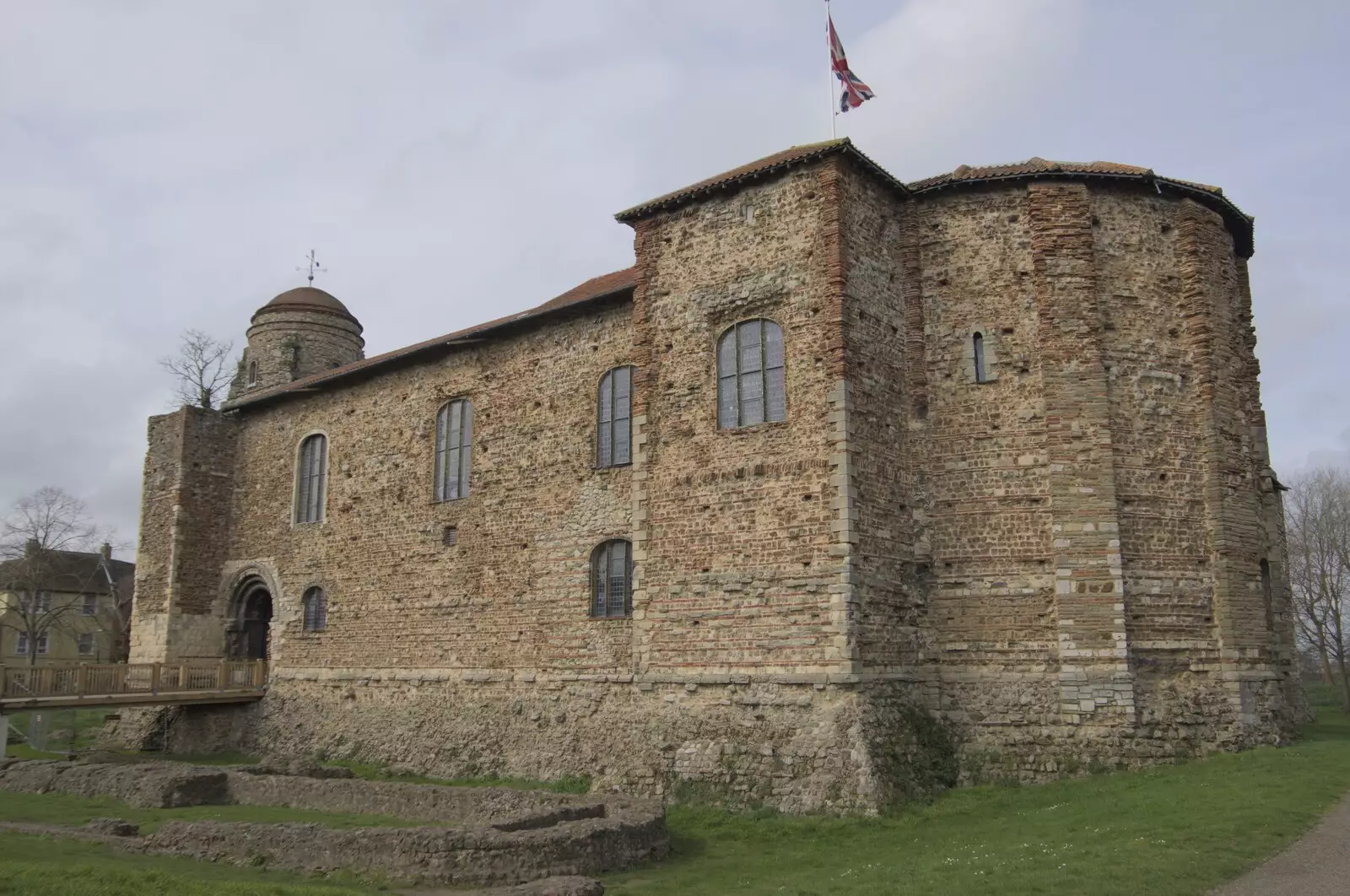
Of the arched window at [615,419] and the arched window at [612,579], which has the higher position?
the arched window at [615,419]

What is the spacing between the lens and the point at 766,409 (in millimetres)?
16344

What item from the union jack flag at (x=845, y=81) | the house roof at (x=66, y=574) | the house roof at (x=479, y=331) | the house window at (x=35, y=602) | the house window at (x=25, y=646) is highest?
the union jack flag at (x=845, y=81)

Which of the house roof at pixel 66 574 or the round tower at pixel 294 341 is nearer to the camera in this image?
the round tower at pixel 294 341

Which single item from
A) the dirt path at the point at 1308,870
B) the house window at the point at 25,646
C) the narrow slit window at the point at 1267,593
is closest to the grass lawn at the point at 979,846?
the dirt path at the point at 1308,870

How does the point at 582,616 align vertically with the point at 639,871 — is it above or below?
above

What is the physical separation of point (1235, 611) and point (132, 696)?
21063 mm

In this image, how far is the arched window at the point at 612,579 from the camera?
18.8 metres

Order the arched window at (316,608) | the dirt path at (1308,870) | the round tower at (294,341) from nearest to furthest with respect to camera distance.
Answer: the dirt path at (1308,870), the arched window at (316,608), the round tower at (294,341)

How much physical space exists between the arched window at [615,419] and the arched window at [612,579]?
1558 mm

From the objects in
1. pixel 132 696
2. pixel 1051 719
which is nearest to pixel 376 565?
pixel 132 696

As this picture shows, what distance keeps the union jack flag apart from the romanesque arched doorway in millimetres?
18356

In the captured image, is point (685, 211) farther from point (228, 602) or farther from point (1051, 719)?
point (228, 602)

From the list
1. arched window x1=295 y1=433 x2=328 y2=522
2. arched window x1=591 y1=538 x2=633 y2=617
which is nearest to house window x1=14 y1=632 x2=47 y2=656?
arched window x1=295 y1=433 x2=328 y2=522

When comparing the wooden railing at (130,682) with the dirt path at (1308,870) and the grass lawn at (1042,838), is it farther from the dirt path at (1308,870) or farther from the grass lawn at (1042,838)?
the dirt path at (1308,870)
